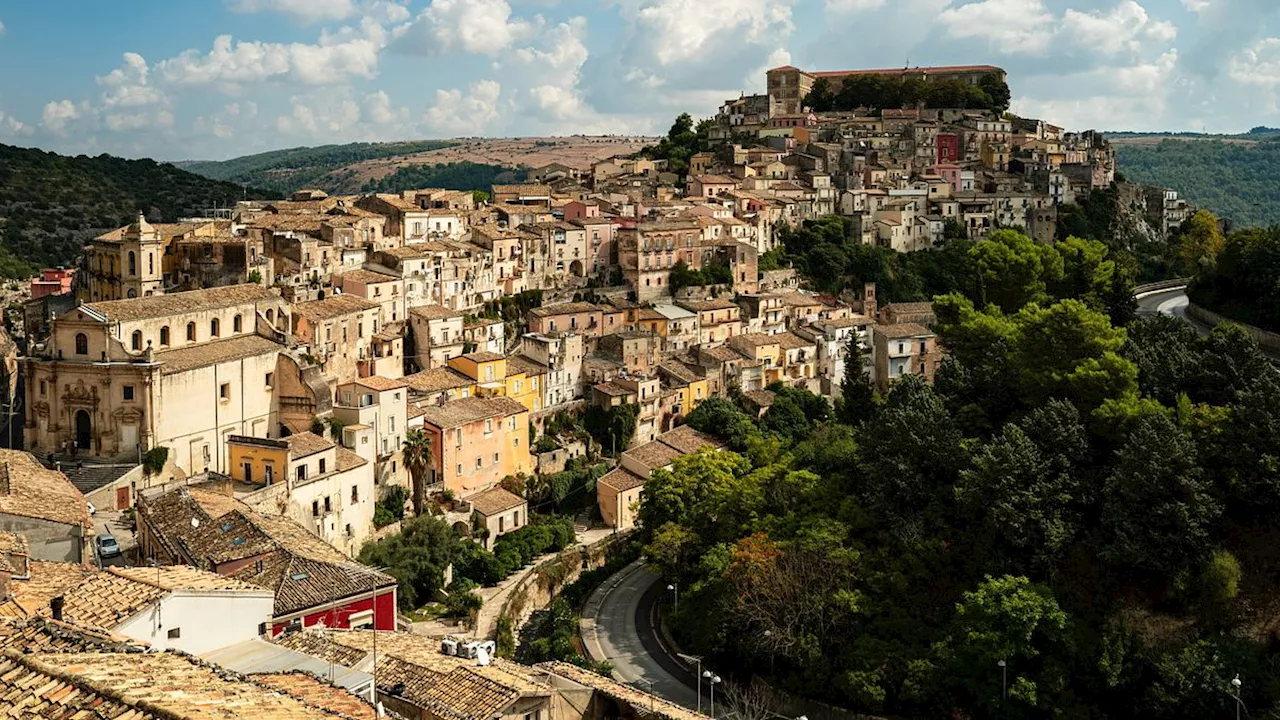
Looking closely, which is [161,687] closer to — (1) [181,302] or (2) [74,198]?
(1) [181,302]

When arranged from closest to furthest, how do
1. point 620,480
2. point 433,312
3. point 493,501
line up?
point 493,501, point 620,480, point 433,312

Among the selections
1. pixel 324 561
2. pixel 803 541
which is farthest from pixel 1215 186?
pixel 324 561

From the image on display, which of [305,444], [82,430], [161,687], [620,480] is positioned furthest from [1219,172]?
[161,687]

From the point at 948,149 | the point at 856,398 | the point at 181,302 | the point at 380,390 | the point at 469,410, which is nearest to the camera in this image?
the point at 181,302

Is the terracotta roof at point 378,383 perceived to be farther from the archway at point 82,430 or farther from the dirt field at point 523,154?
the dirt field at point 523,154

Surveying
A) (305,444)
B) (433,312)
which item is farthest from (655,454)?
(305,444)

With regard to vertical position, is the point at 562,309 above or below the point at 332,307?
below

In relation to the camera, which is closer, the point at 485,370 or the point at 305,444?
the point at 305,444

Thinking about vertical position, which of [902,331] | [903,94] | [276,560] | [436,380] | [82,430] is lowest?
[276,560]
